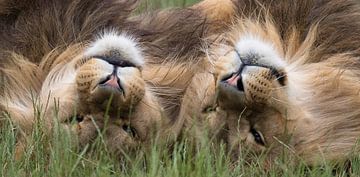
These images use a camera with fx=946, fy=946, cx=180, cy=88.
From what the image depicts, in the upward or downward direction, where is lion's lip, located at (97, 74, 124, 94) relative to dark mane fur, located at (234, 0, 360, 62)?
downward

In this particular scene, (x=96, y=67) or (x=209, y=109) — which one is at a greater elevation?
(x=96, y=67)

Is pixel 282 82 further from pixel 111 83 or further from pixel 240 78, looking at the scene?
pixel 111 83

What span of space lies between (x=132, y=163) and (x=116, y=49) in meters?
0.38

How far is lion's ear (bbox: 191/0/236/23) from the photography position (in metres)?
3.58

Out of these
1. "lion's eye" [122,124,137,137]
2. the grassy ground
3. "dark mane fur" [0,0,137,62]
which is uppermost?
"dark mane fur" [0,0,137,62]

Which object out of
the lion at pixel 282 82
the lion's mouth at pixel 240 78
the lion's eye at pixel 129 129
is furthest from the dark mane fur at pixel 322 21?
the lion's eye at pixel 129 129

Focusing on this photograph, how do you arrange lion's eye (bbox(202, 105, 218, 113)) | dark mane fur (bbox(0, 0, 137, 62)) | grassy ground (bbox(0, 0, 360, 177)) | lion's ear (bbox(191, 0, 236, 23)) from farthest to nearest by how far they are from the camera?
1. lion's ear (bbox(191, 0, 236, 23))
2. dark mane fur (bbox(0, 0, 137, 62))
3. lion's eye (bbox(202, 105, 218, 113))
4. grassy ground (bbox(0, 0, 360, 177))

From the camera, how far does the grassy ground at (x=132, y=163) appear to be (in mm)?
2795

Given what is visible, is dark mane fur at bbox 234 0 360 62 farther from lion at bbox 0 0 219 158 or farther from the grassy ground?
the grassy ground

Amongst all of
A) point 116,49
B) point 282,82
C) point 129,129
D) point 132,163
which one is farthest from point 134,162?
point 282,82

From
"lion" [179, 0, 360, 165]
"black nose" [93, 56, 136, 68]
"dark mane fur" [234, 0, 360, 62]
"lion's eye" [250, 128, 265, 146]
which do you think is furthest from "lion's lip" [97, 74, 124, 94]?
"dark mane fur" [234, 0, 360, 62]

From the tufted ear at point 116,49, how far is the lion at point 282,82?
0.25 m

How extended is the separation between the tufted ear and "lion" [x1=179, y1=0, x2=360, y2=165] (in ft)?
0.83

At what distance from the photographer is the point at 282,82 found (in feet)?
9.81
